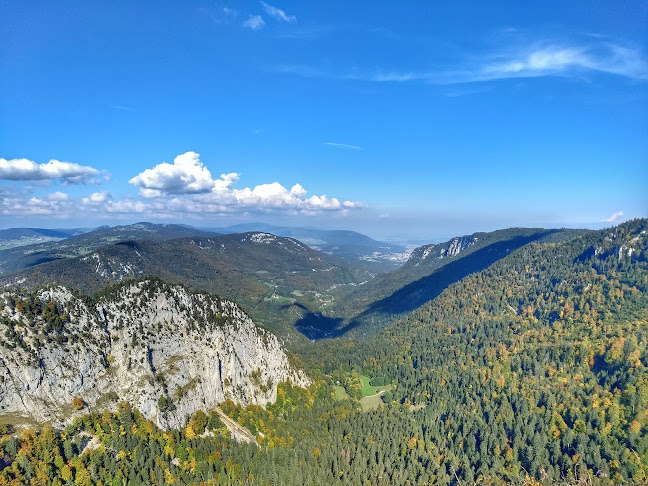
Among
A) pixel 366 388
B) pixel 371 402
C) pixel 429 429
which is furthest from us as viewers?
pixel 366 388

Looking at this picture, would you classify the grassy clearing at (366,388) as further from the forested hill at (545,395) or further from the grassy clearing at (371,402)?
the forested hill at (545,395)

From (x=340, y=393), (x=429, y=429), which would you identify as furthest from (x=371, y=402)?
(x=429, y=429)

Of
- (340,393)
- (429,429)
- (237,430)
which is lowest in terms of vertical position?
(340,393)

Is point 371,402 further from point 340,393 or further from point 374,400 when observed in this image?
point 340,393

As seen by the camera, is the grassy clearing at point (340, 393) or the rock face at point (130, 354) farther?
the grassy clearing at point (340, 393)

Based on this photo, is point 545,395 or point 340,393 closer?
point 545,395

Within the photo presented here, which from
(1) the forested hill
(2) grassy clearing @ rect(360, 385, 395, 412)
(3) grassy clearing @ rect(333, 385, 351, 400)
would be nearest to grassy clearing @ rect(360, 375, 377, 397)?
(2) grassy clearing @ rect(360, 385, 395, 412)

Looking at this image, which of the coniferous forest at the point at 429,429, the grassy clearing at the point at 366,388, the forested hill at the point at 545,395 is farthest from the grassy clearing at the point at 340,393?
the forested hill at the point at 545,395

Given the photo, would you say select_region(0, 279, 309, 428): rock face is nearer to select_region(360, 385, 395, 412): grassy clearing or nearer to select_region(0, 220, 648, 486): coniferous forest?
select_region(0, 220, 648, 486): coniferous forest
